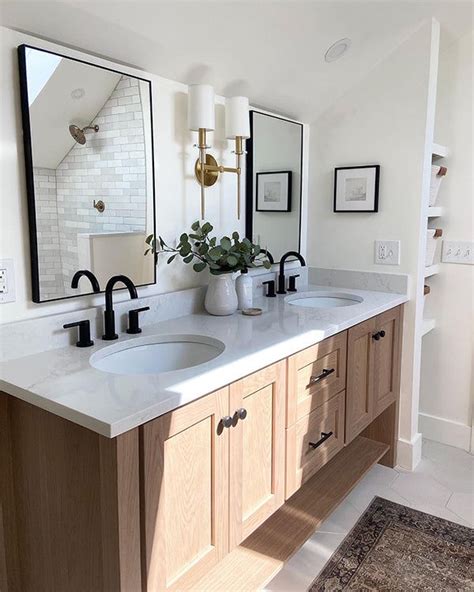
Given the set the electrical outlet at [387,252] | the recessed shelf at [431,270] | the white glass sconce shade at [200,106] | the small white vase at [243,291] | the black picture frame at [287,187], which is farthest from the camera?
the recessed shelf at [431,270]

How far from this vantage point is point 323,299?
8.18 ft

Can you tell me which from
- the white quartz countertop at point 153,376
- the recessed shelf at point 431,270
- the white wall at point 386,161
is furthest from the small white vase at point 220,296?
the recessed shelf at point 431,270

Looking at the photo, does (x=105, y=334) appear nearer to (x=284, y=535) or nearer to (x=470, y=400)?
(x=284, y=535)

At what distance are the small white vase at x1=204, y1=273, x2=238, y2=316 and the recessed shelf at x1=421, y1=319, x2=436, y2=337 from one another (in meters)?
1.16

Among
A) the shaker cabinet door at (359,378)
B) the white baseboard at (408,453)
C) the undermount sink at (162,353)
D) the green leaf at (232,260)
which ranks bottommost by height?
the white baseboard at (408,453)

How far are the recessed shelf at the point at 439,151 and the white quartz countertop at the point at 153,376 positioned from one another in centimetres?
106

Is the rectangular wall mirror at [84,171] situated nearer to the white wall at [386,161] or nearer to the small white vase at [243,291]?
the small white vase at [243,291]

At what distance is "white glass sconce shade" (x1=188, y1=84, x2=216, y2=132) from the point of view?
1822 millimetres

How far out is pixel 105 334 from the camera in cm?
161

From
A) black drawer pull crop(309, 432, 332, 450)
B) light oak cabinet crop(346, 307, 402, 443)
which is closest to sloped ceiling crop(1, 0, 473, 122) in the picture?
light oak cabinet crop(346, 307, 402, 443)

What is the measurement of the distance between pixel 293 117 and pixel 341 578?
2.04 m

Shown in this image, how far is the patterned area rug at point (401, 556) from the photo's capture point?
175cm

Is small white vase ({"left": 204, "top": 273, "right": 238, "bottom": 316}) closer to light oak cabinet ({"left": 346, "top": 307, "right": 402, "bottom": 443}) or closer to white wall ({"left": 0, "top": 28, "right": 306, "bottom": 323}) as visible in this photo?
white wall ({"left": 0, "top": 28, "right": 306, "bottom": 323})

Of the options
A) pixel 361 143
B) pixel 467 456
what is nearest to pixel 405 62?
pixel 361 143
